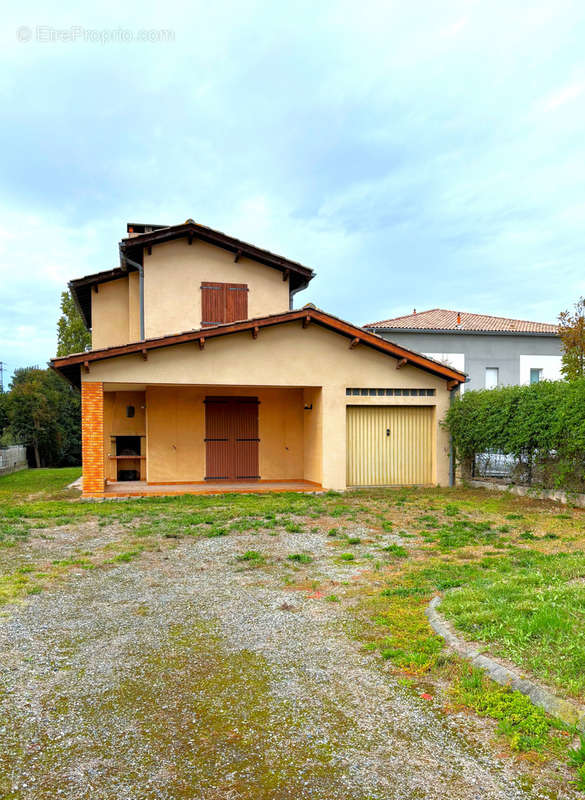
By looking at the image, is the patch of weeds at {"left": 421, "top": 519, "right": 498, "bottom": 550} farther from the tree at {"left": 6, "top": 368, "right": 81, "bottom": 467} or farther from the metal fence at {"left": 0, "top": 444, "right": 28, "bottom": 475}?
the tree at {"left": 6, "top": 368, "right": 81, "bottom": 467}

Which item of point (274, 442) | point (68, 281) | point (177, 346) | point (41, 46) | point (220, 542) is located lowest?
point (220, 542)

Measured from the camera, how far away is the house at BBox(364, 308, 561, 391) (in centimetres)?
2956

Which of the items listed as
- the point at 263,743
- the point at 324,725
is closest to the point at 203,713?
the point at 263,743

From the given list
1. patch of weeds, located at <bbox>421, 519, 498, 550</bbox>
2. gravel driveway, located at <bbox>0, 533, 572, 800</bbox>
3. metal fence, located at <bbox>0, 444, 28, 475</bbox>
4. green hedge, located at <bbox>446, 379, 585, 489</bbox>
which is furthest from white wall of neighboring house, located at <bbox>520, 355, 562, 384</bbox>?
gravel driveway, located at <bbox>0, 533, 572, 800</bbox>

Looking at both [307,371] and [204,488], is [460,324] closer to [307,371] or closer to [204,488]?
[307,371]

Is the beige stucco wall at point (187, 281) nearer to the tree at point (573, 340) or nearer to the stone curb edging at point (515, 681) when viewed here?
the tree at point (573, 340)

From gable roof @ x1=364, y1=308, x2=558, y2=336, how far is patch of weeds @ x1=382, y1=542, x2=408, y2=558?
2197cm

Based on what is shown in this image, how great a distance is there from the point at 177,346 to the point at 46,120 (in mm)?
7579

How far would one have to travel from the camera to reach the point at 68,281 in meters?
16.4

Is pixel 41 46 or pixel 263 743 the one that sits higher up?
pixel 41 46

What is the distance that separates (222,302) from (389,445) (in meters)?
6.39

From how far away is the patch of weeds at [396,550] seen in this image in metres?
7.08

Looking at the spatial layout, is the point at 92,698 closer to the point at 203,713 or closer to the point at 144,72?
the point at 203,713

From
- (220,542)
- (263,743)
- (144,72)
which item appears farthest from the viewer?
(144,72)
